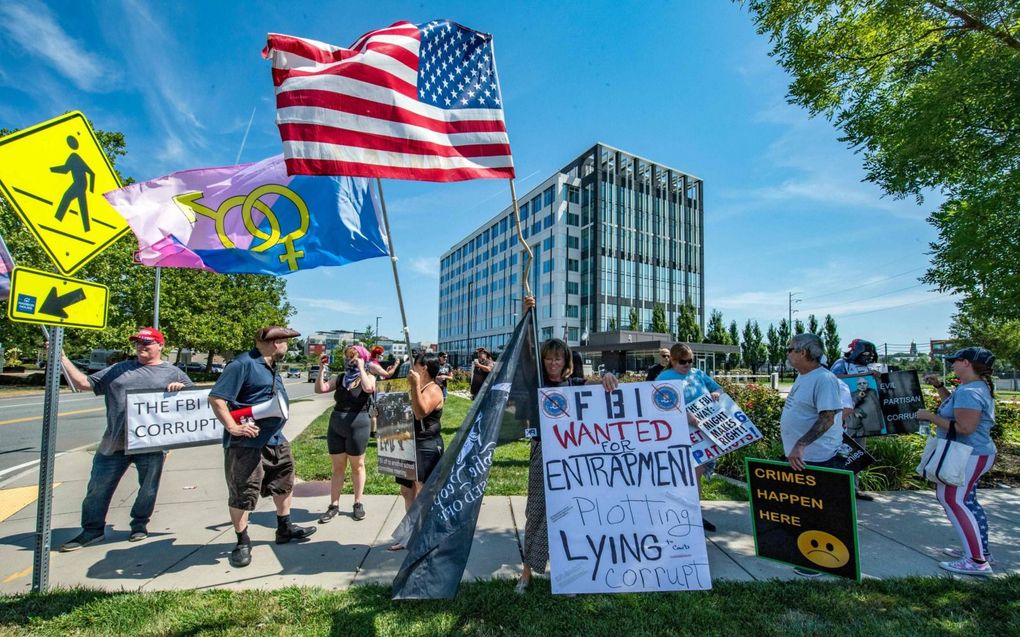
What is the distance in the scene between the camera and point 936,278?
22.7ft

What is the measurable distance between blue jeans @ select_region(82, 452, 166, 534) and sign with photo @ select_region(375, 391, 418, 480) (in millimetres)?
2362

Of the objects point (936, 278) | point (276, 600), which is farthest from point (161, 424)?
point (936, 278)

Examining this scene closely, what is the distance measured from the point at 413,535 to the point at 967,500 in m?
4.50

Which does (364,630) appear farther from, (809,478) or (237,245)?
(237,245)

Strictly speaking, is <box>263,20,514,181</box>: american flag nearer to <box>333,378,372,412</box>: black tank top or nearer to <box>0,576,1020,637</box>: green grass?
<box>333,378,372,412</box>: black tank top

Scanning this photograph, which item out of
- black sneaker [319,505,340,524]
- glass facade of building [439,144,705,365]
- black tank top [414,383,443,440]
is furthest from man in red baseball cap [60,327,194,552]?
glass facade of building [439,144,705,365]

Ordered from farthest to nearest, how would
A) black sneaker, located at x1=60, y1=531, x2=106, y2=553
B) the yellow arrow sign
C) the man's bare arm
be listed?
black sneaker, located at x1=60, y1=531, x2=106, y2=553 < the man's bare arm < the yellow arrow sign

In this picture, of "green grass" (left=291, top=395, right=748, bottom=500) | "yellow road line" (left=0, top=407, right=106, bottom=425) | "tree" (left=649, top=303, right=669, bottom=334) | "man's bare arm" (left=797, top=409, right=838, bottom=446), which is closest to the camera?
"man's bare arm" (left=797, top=409, right=838, bottom=446)

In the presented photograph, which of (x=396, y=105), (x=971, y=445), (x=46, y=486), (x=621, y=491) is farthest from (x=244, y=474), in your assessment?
(x=971, y=445)

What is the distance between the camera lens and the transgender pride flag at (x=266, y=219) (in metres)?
4.86

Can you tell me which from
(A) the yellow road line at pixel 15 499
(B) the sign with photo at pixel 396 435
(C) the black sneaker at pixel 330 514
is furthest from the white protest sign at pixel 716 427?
(A) the yellow road line at pixel 15 499

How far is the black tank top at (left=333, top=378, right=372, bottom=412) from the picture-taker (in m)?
5.12

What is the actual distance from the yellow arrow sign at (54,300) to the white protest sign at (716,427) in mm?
5183

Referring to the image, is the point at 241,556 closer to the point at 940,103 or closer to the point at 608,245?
the point at 940,103
